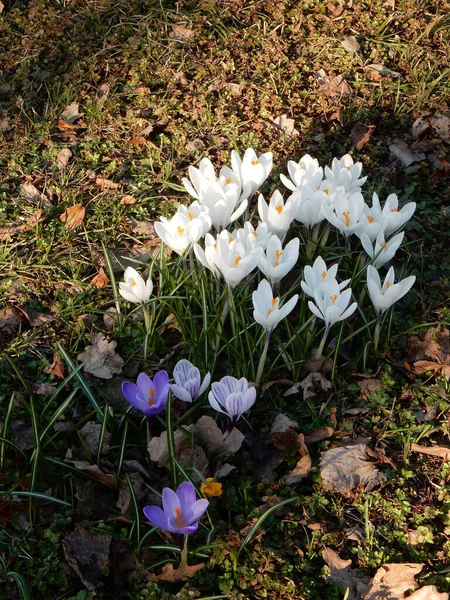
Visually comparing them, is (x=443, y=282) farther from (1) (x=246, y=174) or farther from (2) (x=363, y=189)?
(1) (x=246, y=174)

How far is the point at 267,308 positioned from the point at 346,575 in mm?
867

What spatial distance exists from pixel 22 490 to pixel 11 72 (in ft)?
9.26

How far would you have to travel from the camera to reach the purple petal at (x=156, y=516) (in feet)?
5.98

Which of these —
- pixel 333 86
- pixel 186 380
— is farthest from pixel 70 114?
pixel 186 380

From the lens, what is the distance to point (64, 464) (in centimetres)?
214

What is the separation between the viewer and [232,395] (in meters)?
2.16

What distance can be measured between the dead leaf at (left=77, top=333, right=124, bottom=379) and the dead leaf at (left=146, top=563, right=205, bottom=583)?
80 cm

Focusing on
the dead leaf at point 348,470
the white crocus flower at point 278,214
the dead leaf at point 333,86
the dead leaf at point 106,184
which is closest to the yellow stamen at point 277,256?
the white crocus flower at point 278,214

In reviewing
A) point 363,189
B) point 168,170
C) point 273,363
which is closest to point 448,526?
point 273,363

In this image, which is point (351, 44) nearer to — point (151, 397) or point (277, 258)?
A: point (277, 258)

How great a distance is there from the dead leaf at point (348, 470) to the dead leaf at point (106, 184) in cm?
181

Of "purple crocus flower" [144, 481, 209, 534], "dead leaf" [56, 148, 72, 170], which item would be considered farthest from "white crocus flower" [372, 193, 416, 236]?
"dead leaf" [56, 148, 72, 170]

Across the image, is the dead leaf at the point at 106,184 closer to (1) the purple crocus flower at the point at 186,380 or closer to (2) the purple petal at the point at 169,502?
(1) the purple crocus flower at the point at 186,380

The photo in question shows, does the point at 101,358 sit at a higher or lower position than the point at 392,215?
lower
